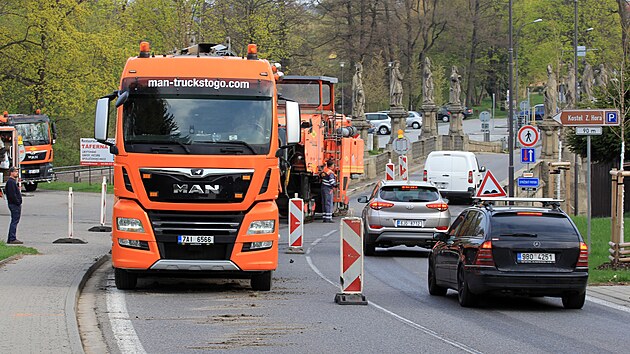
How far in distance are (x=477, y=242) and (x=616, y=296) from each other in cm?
341

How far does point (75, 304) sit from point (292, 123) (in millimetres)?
4048

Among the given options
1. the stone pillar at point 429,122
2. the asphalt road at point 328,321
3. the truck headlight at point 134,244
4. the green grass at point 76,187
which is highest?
the stone pillar at point 429,122

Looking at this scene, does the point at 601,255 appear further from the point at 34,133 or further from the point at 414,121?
the point at 414,121

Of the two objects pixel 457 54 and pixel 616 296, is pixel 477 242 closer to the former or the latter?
pixel 616 296

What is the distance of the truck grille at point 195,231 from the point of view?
15.2 m

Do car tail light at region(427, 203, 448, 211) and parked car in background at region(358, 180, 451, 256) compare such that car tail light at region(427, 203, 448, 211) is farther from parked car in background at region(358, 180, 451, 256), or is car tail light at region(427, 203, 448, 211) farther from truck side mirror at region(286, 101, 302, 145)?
truck side mirror at region(286, 101, 302, 145)

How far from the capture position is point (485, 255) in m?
14.5

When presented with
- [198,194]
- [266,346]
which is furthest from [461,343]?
[198,194]

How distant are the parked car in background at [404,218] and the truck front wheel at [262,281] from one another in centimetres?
765

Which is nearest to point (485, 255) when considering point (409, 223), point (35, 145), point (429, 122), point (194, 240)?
point (194, 240)

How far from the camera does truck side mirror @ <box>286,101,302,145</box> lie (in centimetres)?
1558

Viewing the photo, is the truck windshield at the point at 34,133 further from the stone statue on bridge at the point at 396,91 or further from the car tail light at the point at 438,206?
the car tail light at the point at 438,206

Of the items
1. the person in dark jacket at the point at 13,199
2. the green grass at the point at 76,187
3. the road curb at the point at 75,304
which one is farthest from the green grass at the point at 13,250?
the green grass at the point at 76,187

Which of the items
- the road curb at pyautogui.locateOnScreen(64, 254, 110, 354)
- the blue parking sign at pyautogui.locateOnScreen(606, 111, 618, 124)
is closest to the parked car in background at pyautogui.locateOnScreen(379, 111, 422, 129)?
the blue parking sign at pyautogui.locateOnScreen(606, 111, 618, 124)
